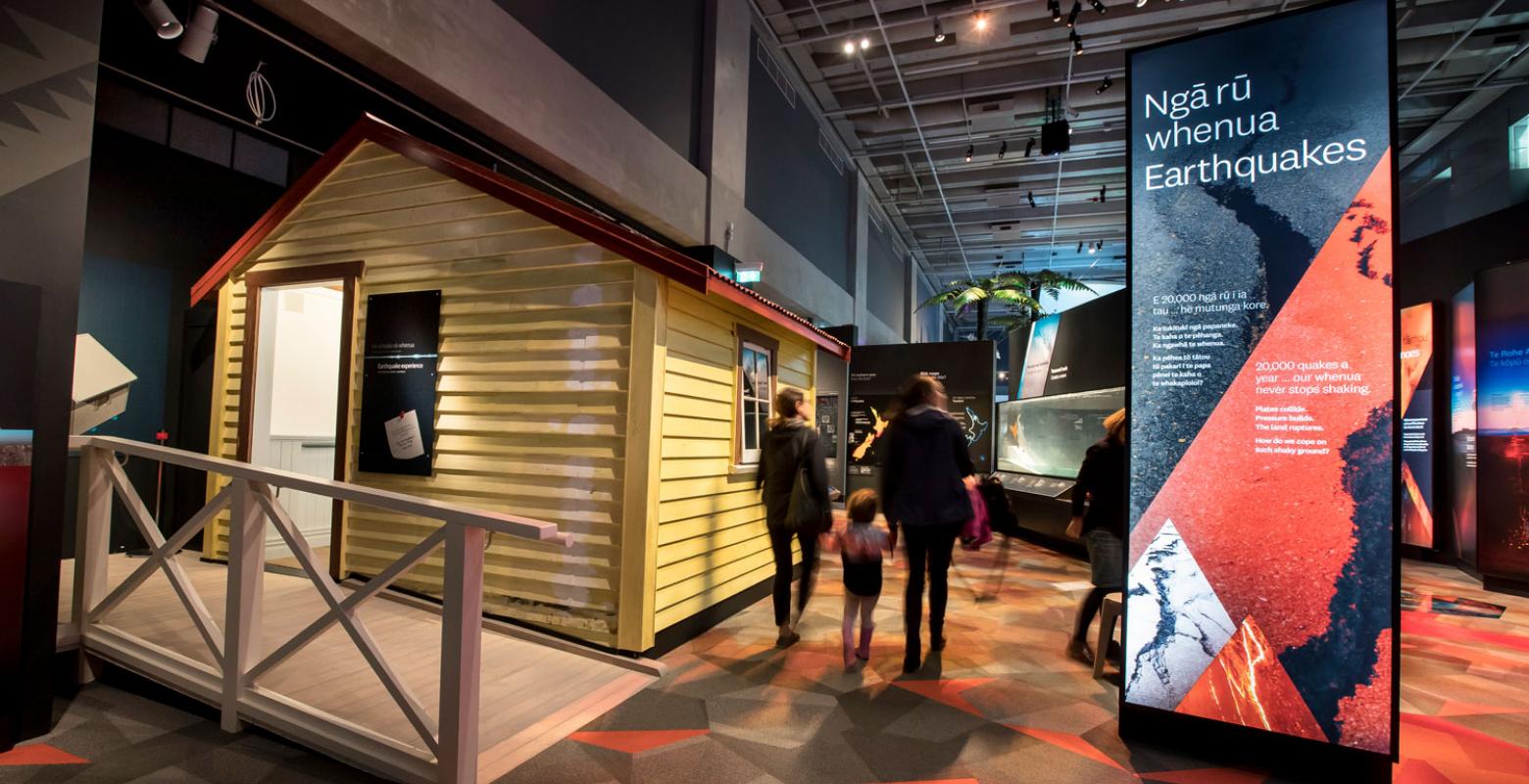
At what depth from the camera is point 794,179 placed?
11742mm

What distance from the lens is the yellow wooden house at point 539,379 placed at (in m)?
4.19

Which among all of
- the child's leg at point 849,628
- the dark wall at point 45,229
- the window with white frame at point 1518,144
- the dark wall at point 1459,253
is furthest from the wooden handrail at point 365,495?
the window with white frame at point 1518,144

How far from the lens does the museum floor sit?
289 centimetres

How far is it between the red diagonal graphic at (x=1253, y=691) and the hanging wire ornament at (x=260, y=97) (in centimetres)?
666

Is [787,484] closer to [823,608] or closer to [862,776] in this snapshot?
[823,608]

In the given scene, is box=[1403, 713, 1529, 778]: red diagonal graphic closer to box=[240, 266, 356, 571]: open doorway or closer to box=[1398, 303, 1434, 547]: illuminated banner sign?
box=[1398, 303, 1434, 547]: illuminated banner sign

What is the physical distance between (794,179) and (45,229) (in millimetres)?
9870

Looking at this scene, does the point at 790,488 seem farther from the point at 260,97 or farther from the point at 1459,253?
the point at 1459,253

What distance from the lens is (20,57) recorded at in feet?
9.53

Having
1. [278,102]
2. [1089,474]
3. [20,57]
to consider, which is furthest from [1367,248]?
[278,102]

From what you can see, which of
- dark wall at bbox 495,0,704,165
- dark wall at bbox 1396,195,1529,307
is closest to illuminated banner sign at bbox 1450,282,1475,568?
dark wall at bbox 1396,195,1529,307

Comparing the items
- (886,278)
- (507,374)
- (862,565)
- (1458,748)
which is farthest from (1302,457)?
(886,278)

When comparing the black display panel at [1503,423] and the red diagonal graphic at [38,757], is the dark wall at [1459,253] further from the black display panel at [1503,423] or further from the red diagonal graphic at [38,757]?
the red diagonal graphic at [38,757]

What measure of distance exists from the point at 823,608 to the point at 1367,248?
408cm
